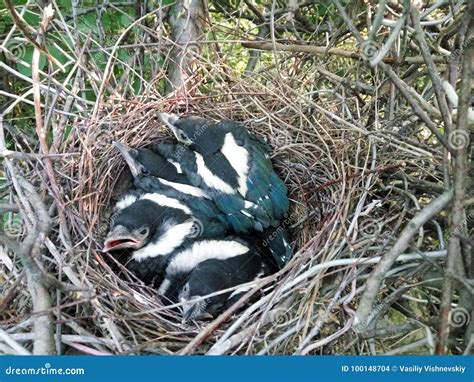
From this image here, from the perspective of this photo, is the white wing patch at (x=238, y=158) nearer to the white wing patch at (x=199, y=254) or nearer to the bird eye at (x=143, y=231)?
the white wing patch at (x=199, y=254)

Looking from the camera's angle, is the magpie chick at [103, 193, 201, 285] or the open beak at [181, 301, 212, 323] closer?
the open beak at [181, 301, 212, 323]

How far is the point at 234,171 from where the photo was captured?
5.94 feet

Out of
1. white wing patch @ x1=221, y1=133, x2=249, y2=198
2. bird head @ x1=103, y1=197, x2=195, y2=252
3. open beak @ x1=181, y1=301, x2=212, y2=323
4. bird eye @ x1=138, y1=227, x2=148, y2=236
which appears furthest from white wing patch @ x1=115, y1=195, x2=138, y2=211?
open beak @ x1=181, y1=301, x2=212, y2=323

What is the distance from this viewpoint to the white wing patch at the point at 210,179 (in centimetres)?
179

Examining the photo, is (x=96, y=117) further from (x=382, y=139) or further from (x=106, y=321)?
(x=382, y=139)

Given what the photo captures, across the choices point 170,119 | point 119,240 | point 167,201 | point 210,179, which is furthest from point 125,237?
point 170,119

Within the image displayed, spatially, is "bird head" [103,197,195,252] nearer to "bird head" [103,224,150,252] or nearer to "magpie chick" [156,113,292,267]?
"bird head" [103,224,150,252]

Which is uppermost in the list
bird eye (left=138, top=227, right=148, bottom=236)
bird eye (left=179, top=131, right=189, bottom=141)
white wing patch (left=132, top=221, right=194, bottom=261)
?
bird eye (left=179, top=131, right=189, bottom=141)

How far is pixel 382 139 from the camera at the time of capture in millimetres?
1633

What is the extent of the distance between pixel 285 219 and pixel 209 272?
37 centimetres

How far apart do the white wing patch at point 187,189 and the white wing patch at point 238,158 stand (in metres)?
0.12

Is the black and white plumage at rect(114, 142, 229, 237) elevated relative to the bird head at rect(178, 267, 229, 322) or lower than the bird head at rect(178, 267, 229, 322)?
elevated

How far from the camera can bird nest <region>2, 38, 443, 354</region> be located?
50.4 inches

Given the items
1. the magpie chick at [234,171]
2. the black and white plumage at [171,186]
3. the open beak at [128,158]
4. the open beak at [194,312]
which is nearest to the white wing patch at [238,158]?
the magpie chick at [234,171]
